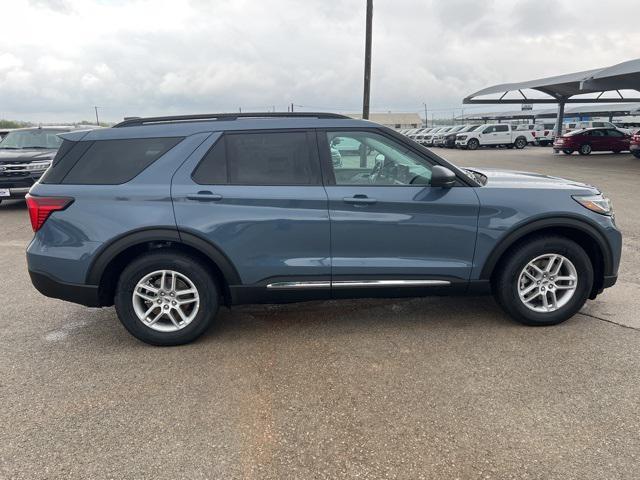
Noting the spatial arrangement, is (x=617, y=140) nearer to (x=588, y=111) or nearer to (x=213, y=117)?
(x=213, y=117)

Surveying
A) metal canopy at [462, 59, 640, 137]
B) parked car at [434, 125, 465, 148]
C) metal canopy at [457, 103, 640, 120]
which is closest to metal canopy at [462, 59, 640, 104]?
metal canopy at [462, 59, 640, 137]

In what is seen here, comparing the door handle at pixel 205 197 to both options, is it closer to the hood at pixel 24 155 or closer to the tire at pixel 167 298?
the tire at pixel 167 298

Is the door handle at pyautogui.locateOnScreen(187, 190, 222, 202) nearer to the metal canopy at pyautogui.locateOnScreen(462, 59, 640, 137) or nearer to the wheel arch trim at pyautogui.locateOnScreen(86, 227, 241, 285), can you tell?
the wheel arch trim at pyautogui.locateOnScreen(86, 227, 241, 285)

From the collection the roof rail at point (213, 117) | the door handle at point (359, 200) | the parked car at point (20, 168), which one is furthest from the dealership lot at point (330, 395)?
the parked car at point (20, 168)

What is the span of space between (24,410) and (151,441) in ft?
3.05

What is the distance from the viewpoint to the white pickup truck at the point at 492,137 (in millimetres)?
32844

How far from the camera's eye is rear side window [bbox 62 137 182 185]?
3578mm

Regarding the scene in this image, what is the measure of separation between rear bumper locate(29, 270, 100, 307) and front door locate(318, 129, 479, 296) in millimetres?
1805

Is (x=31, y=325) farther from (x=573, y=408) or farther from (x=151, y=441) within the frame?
(x=573, y=408)

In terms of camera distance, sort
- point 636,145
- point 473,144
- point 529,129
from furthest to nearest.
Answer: point 529,129, point 473,144, point 636,145

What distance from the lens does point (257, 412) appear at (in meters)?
2.87

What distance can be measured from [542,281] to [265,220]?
2277 millimetres

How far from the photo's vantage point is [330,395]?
303 centimetres

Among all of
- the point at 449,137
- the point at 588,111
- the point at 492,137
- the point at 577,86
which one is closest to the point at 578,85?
the point at 577,86
